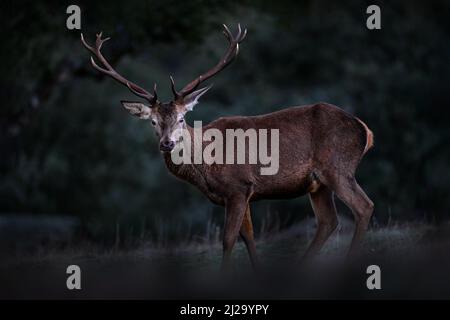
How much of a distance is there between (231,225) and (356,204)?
4.33 ft

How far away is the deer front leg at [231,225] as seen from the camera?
1024 cm

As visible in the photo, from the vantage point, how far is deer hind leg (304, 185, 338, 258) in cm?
1074

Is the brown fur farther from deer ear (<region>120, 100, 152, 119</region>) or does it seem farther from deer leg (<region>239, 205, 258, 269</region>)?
deer ear (<region>120, 100, 152, 119</region>)

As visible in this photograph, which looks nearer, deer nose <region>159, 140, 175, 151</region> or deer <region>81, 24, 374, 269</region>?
deer nose <region>159, 140, 175, 151</region>

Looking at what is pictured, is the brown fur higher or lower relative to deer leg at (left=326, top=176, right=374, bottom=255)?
higher

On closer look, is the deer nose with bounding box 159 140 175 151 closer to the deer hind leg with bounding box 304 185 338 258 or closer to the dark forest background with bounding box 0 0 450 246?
the deer hind leg with bounding box 304 185 338 258

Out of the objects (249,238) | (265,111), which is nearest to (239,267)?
(249,238)

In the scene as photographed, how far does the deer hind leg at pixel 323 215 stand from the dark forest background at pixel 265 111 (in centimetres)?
948

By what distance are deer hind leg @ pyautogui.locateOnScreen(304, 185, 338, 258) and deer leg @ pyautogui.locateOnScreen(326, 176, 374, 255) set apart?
46 cm

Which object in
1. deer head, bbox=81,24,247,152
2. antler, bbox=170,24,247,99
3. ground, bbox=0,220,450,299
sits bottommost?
ground, bbox=0,220,450,299

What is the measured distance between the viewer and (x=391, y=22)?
84.5 ft

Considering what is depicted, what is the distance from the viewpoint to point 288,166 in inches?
412

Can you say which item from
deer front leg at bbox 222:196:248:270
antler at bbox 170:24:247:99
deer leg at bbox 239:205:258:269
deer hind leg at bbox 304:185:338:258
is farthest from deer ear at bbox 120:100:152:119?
deer hind leg at bbox 304:185:338:258

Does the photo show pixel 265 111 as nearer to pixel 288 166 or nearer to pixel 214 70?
pixel 214 70
